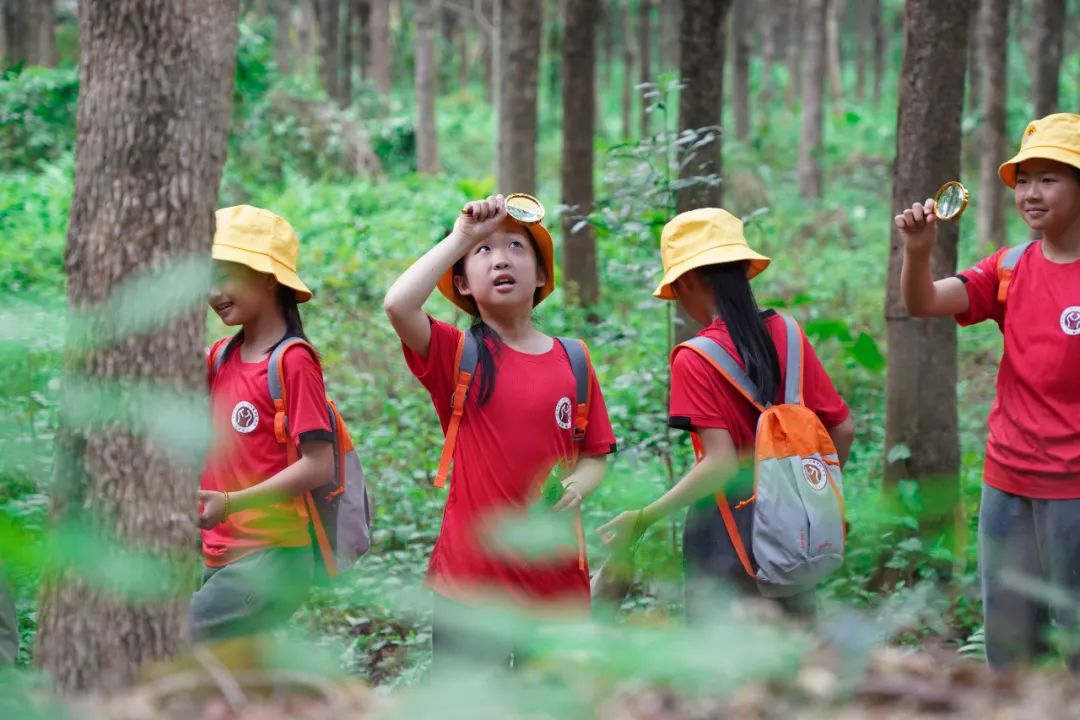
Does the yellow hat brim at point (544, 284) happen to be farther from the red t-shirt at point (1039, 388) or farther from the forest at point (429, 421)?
the red t-shirt at point (1039, 388)

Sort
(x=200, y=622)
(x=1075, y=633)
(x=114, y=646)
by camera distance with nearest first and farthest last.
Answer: (x=114, y=646) < (x=1075, y=633) < (x=200, y=622)

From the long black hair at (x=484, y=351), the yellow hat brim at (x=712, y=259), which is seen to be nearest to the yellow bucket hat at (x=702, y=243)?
the yellow hat brim at (x=712, y=259)

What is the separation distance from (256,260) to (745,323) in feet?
5.06

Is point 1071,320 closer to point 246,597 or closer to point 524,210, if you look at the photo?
point 524,210

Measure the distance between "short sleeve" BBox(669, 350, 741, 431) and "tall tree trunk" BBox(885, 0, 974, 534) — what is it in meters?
2.13

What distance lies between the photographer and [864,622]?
84.4 inches

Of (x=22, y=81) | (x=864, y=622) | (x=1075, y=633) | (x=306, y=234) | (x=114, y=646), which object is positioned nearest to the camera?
(x=864, y=622)

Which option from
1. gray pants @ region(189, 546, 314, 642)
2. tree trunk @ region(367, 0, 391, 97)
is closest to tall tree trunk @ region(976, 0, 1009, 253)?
gray pants @ region(189, 546, 314, 642)

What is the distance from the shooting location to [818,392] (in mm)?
3842

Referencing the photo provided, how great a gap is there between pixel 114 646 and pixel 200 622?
0.94 metres

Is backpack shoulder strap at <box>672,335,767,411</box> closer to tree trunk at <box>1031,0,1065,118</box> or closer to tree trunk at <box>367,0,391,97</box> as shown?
tree trunk at <box>1031,0,1065,118</box>

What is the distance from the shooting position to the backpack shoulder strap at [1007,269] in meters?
3.95

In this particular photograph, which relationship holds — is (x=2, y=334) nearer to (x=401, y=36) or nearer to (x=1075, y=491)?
(x=1075, y=491)

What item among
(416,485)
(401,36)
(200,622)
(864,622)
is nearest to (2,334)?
(200,622)
